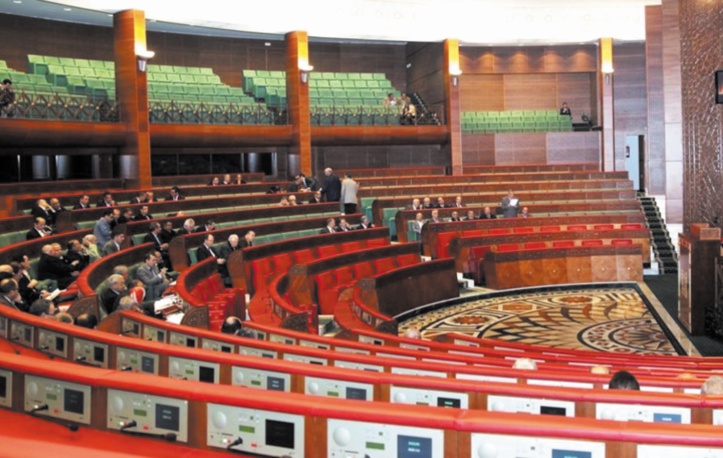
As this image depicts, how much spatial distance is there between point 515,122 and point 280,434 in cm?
1853

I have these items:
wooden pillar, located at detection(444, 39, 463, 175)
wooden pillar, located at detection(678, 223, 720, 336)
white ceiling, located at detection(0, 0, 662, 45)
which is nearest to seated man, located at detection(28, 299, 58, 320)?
wooden pillar, located at detection(678, 223, 720, 336)

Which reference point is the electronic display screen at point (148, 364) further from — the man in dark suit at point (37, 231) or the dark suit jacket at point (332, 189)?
the dark suit jacket at point (332, 189)

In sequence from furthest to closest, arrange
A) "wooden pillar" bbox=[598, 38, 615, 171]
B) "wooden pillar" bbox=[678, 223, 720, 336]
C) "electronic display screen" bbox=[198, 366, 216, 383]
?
"wooden pillar" bbox=[598, 38, 615, 171]
"wooden pillar" bbox=[678, 223, 720, 336]
"electronic display screen" bbox=[198, 366, 216, 383]

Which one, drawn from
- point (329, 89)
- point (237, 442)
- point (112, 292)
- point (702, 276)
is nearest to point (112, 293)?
point (112, 292)

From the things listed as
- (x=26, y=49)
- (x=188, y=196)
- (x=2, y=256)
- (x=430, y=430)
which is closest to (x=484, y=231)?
(x=188, y=196)

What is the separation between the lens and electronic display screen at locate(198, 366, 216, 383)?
124 inches

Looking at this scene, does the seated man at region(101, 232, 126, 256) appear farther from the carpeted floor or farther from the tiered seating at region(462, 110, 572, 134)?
the tiered seating at region(462, 110, 572, 134)

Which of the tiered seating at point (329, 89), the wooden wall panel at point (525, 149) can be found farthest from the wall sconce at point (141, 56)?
the wooden wall panel at point (525, 149)

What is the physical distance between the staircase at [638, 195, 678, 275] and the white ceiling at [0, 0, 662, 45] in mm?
4335

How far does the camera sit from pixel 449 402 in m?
2.77

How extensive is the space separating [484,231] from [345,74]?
7.32 meters

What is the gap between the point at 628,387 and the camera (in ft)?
11.1

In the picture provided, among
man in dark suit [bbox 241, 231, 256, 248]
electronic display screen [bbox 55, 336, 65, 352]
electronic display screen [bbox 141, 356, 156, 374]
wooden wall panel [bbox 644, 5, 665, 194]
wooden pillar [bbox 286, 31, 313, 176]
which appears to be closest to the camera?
electronic display screen [bbox 141, 356, 156, 374]

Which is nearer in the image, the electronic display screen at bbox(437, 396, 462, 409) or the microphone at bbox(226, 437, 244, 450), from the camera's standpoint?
the microphone at bbox(226, 437, 244, 450)
